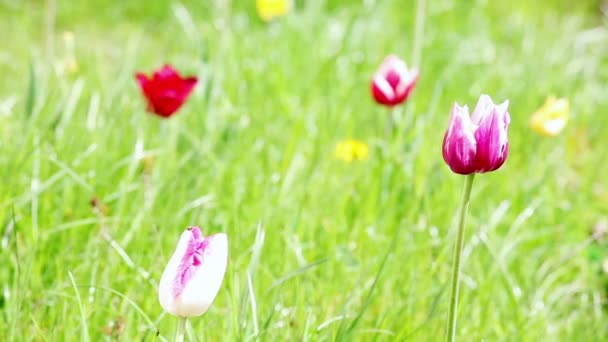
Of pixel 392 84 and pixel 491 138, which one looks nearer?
pixel 491 138

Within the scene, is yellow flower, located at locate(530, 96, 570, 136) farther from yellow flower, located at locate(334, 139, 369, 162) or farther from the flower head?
the flower head

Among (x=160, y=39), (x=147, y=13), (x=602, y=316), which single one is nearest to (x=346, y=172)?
(x=602, y=316)

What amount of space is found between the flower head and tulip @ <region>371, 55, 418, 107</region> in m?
1.20

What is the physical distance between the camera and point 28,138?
2043mm

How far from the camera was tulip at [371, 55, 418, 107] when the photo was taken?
220cm

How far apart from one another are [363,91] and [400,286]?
143cm

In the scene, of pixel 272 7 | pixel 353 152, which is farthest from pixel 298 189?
pixel 272 7

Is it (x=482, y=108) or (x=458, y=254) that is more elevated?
(x=482, y=108)

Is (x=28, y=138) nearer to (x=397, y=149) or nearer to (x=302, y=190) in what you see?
(x=302, y=190)

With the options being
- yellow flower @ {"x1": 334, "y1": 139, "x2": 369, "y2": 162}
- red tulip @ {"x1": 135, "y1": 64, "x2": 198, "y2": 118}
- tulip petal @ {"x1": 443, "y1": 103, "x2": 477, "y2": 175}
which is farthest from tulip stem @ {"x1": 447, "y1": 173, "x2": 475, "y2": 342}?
yellow flower @ {"x1": 334, "y1": 139, "x2": 369, "y2": 162}

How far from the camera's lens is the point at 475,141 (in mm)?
1191

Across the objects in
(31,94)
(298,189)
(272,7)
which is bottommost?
(298,189)

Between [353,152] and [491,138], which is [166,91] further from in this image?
[491,138]

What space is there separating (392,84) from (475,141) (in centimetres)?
105
